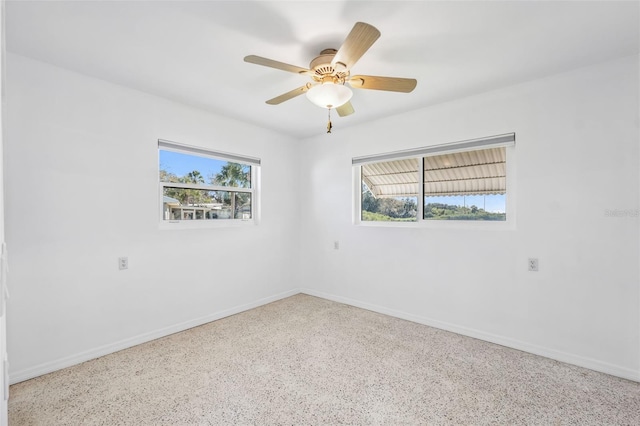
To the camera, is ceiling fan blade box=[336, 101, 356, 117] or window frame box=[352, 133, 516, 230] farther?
window frame box=[352, 133, 516, 230]

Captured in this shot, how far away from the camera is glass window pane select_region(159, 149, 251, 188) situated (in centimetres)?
314

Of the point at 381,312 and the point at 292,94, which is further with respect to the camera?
the point at 381,312

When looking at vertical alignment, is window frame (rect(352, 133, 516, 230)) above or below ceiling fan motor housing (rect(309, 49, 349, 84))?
below

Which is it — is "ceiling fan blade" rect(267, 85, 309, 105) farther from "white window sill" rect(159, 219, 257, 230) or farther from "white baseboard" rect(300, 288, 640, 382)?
"white baseboard" rect(300, 288, 640, 382)

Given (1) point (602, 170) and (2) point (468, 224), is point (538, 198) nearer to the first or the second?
(1) point (602, 170)

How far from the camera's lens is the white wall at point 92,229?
2223 millimetres

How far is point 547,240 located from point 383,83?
74.4 inches

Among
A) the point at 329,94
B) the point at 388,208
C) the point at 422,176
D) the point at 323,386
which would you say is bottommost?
the point at 323,386

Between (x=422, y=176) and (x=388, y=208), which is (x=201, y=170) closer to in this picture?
(x=388, y=208)

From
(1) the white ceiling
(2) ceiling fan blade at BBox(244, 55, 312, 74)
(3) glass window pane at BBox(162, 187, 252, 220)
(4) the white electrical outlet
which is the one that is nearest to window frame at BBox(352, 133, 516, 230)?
(1) the white ceiling

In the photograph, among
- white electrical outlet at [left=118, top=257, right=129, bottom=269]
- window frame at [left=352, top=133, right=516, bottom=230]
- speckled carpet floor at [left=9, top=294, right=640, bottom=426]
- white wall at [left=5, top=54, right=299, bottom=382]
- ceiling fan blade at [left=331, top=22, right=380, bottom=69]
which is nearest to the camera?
ceiling fan blade at [left=331, top=22, right=380, bottom=69]

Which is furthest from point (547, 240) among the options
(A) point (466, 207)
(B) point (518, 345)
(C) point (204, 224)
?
(C) point (204, 224)

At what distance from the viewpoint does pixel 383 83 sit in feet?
6.84

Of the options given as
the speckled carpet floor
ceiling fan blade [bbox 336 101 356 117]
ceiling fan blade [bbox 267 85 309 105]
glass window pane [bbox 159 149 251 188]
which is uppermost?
ceiling fan blade [bbox 267 85 309 105]
